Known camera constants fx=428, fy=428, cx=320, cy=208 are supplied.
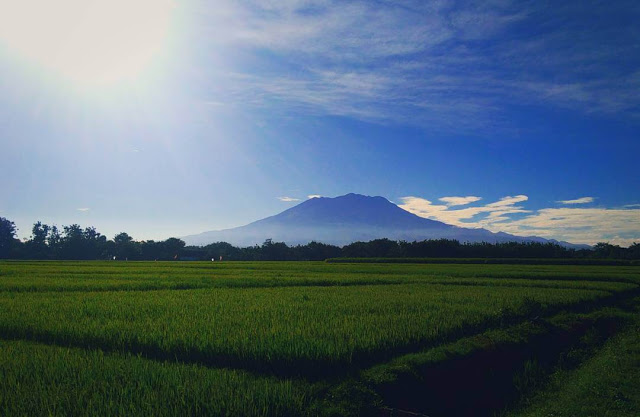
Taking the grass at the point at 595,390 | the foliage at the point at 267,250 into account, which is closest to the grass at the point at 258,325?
the grass at the point at 595,390

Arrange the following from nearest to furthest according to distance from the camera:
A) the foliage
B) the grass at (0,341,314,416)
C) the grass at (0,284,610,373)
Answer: the grass at (0,341,314,416)
the grass at (0,284,610,373)
the foliage

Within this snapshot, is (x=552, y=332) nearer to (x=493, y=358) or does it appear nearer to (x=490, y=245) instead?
(x=493, y=358)

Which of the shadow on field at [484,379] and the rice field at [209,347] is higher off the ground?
the rice field at [209,347]

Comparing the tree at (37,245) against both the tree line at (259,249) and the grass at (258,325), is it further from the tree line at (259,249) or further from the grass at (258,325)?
the grass at (258,325)

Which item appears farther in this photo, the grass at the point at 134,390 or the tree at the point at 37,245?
the tree at the point at 37,245

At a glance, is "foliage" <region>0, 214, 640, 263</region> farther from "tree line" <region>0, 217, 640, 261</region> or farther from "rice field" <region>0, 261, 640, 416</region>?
"rice field" <region>0, 261, 640, 416</region>

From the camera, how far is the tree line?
6172 centimetres

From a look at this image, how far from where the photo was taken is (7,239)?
300 ft

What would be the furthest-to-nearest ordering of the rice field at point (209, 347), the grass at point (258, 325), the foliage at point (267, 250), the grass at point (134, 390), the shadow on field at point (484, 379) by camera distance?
the foliage at point (267, 250)
the grass at point (258, 325)
the shadow on field at point (484, 379)
the rice field at point (209, 347)
the grass at point (134, 390)

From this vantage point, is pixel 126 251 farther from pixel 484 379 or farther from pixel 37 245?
pixel 484 379

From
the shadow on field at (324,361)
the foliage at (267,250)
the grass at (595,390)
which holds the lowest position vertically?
the grass at (595,390)

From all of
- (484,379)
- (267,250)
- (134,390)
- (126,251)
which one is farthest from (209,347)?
(126,251)

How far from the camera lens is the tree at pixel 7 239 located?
3484 inches

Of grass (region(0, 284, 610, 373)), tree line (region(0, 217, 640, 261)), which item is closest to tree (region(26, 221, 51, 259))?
tree line (region(0, 217, 640, 261))
